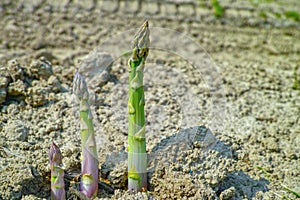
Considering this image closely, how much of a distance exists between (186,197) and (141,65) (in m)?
0.69

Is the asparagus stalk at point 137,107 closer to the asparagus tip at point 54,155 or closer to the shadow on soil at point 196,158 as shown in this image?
the shadow on soil at point 196,158

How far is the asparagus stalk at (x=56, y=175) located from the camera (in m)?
2.30

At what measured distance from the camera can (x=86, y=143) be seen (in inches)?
92.7

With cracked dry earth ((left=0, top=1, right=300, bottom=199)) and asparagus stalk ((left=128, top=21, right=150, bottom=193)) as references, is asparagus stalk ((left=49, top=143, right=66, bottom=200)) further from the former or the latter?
asparagus stalk ((left=128, top=21, right=150, bottom=193))

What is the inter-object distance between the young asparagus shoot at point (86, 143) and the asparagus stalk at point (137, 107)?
178 mm

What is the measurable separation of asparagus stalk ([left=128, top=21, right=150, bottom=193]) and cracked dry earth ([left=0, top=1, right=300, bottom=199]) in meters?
0.15

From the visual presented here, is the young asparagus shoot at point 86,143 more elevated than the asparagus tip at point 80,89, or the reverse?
the asparagus tip at point 80,89

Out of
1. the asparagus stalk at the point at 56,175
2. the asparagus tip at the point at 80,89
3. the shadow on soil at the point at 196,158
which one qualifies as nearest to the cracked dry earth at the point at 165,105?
the shadow on soil at the point at 196,158

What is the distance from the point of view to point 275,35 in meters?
5.37

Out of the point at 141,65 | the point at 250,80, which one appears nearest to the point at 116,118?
the point at 141,65

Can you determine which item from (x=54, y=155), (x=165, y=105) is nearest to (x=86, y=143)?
(x=54, y=155)

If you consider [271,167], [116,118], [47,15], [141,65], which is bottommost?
[271,167]

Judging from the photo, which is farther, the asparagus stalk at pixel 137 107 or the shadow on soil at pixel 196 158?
the shadow on soil at pixel 196 158

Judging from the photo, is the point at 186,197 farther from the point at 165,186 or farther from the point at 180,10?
the point at 180,10
